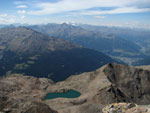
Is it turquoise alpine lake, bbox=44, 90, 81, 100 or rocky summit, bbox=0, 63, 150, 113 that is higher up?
rocky summit, bbox=0, 63, 150, 113

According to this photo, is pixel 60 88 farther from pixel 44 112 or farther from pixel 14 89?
pixel 44 112

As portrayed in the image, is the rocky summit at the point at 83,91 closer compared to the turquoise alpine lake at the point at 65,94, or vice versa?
the rocky summit at the point at 83,91

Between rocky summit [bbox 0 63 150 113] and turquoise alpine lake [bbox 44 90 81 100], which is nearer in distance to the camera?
rocky summit [bbox 0 63 150 113]

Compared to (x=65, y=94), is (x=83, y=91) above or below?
above

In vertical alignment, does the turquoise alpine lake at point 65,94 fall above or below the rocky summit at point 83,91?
below

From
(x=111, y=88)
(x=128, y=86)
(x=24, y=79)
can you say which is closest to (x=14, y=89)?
(x=24, y=79)

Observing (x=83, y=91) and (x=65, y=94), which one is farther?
(x=83, y=91)

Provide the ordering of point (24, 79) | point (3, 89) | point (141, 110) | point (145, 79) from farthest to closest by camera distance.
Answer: point (145, 79)
point (24, 79)
point (3, 89)
point (141, 110)

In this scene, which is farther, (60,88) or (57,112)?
(60,88)
